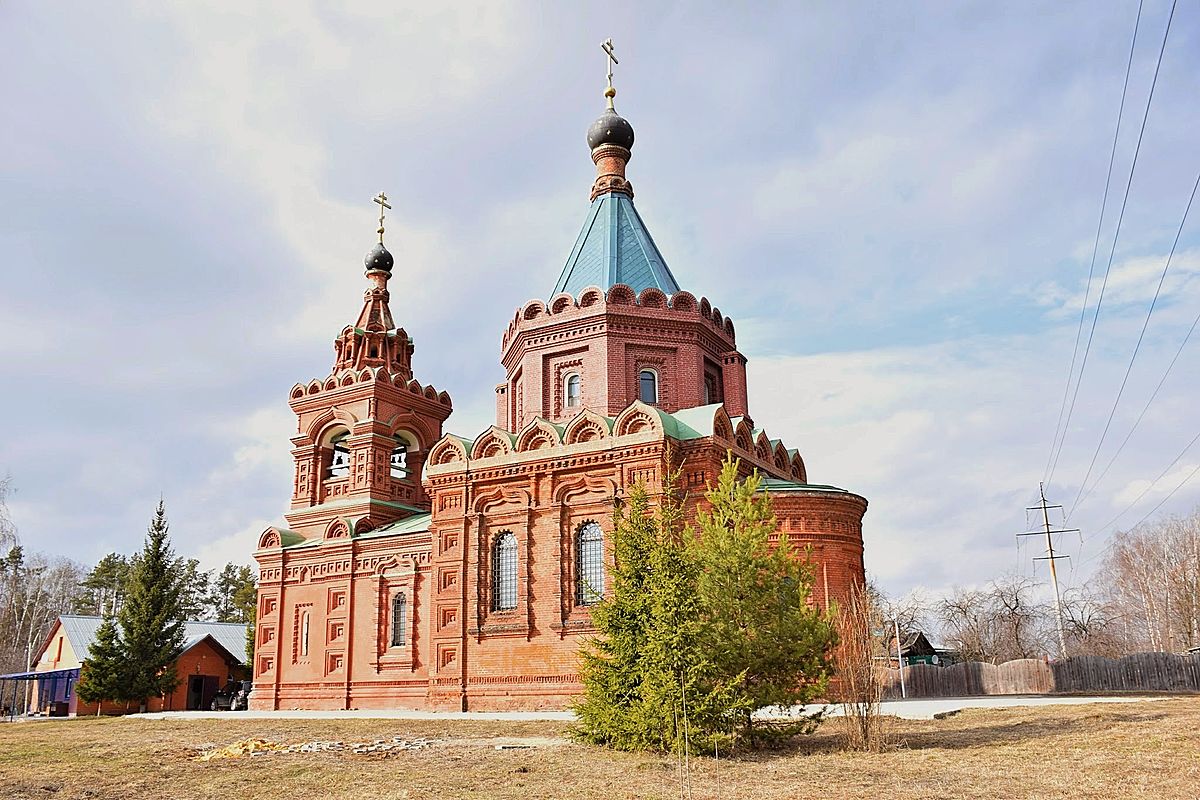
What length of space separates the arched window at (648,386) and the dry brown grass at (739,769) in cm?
1044

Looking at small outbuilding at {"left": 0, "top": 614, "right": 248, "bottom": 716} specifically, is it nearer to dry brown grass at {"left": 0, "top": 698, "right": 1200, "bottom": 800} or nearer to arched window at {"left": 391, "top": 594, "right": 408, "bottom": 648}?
arched window at {"left": 391, "top": 594, "right": 408, "bottom": 648}

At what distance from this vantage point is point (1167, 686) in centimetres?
2455

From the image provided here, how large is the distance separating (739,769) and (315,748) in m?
6.75

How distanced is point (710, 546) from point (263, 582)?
19913 millimetres

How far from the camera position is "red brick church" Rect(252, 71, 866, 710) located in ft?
69.0

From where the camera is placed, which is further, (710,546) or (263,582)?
(263,582)

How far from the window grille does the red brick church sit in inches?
3.3

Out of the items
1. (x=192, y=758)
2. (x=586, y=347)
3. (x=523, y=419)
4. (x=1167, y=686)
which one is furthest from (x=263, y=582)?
(x=1167, y=686)

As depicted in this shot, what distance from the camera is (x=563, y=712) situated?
20141mm

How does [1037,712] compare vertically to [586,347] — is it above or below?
below

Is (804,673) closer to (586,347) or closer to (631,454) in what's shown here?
(631,454)

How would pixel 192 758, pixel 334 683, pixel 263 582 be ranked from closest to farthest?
pixel 192 758 < pixel 334 683 < pixel 263 582

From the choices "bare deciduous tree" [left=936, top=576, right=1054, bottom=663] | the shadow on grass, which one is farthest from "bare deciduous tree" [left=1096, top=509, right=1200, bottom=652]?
the shadow on grass

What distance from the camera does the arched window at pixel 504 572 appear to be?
22.2 m
